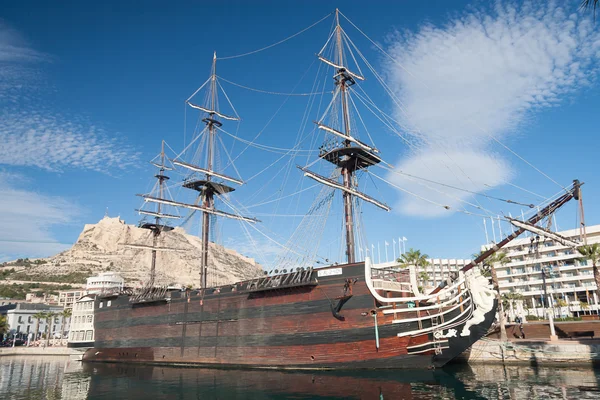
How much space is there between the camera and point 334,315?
22516mm

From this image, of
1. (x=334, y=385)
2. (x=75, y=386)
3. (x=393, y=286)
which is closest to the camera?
(x=334, y=385)

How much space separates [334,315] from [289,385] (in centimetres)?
Answer: 462

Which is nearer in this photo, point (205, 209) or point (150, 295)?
point (150, 295)

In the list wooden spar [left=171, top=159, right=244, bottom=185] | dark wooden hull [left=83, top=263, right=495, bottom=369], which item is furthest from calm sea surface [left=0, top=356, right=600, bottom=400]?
wooden spar [left=171, top=159, right=244, bottom=185]

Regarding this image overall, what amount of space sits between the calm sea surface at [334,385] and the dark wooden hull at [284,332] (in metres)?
1.02

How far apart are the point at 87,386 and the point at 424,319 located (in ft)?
62.8

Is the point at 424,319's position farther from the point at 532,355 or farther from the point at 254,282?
the point at 254,282

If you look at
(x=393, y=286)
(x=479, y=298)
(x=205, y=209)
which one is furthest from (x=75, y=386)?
(x=479, y=298)

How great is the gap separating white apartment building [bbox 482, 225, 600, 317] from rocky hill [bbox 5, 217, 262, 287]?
249ft

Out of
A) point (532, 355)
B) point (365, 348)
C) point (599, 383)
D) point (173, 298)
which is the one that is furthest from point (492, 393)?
point (173, 298)

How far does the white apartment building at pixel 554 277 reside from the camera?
58.0 meters

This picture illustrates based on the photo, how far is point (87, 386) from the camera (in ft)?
76.2

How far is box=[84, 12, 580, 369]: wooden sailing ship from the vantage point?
21328 mm

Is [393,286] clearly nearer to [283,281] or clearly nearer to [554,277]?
[283,281]
